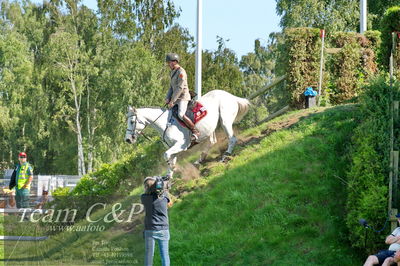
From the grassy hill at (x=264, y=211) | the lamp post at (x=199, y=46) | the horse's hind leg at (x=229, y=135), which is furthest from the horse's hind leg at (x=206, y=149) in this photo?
the lamp post at (x=199, y=46)

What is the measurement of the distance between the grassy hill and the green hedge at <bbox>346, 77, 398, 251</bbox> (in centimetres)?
52

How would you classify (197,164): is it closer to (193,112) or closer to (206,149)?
(206,149)

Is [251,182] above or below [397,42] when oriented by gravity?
below

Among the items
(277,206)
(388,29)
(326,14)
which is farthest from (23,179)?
(326,14)

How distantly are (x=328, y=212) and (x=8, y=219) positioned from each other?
619cm

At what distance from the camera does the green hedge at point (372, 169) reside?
10.7m

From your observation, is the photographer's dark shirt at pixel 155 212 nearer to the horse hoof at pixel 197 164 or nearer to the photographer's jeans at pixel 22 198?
the photographer's jeans at pixel 22 198

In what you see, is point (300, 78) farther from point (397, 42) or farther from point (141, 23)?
point (141, 23)

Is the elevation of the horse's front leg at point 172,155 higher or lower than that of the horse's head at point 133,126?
lower

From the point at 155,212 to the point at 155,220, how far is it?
4.6 inches

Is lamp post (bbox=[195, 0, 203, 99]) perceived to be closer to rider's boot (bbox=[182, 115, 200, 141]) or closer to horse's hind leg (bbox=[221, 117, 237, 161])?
horse's hind leg (bbox=[221, 117, 237, 161])

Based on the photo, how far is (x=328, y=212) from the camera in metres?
12.1

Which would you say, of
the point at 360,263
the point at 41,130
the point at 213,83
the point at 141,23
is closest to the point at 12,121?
the point at 41,130

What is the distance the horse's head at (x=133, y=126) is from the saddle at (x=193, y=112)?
2.55ft
